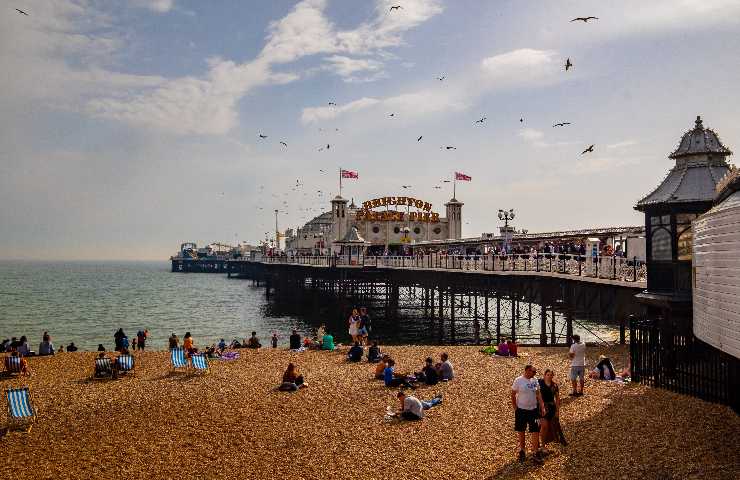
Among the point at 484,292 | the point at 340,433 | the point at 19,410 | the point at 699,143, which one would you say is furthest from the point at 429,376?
the point at 484,292

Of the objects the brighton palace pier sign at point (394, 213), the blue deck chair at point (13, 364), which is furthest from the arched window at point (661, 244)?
the brighton palace pier sign at point (394, 213)

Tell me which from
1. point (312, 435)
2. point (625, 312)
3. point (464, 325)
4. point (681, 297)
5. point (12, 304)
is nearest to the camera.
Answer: point (312, 435)

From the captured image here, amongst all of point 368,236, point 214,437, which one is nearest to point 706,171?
point 214,437

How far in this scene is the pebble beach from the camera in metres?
8.88

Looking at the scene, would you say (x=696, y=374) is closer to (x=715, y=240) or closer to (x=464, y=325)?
(x=715, y=240)

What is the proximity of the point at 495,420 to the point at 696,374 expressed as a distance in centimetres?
414

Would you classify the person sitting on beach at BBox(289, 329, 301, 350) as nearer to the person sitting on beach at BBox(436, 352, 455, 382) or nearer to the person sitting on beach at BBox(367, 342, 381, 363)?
the person sitting on beach at BBox(367, 342, 381, 363)

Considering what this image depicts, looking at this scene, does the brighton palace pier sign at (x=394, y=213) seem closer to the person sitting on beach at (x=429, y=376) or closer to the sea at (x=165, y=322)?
the sea at (x=165, y=322)

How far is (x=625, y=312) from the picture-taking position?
19.0m

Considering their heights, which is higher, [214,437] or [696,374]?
[696,374]

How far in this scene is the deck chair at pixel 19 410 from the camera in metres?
11.9

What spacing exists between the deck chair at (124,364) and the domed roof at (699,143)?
1625cm

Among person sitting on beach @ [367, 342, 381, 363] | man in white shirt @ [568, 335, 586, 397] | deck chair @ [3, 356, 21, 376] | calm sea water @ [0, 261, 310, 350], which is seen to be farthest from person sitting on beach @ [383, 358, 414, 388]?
calm sea water @ [0, 261, 310, 350]

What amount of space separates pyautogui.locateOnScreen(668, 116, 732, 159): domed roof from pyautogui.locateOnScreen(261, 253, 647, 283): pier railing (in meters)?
4.51
